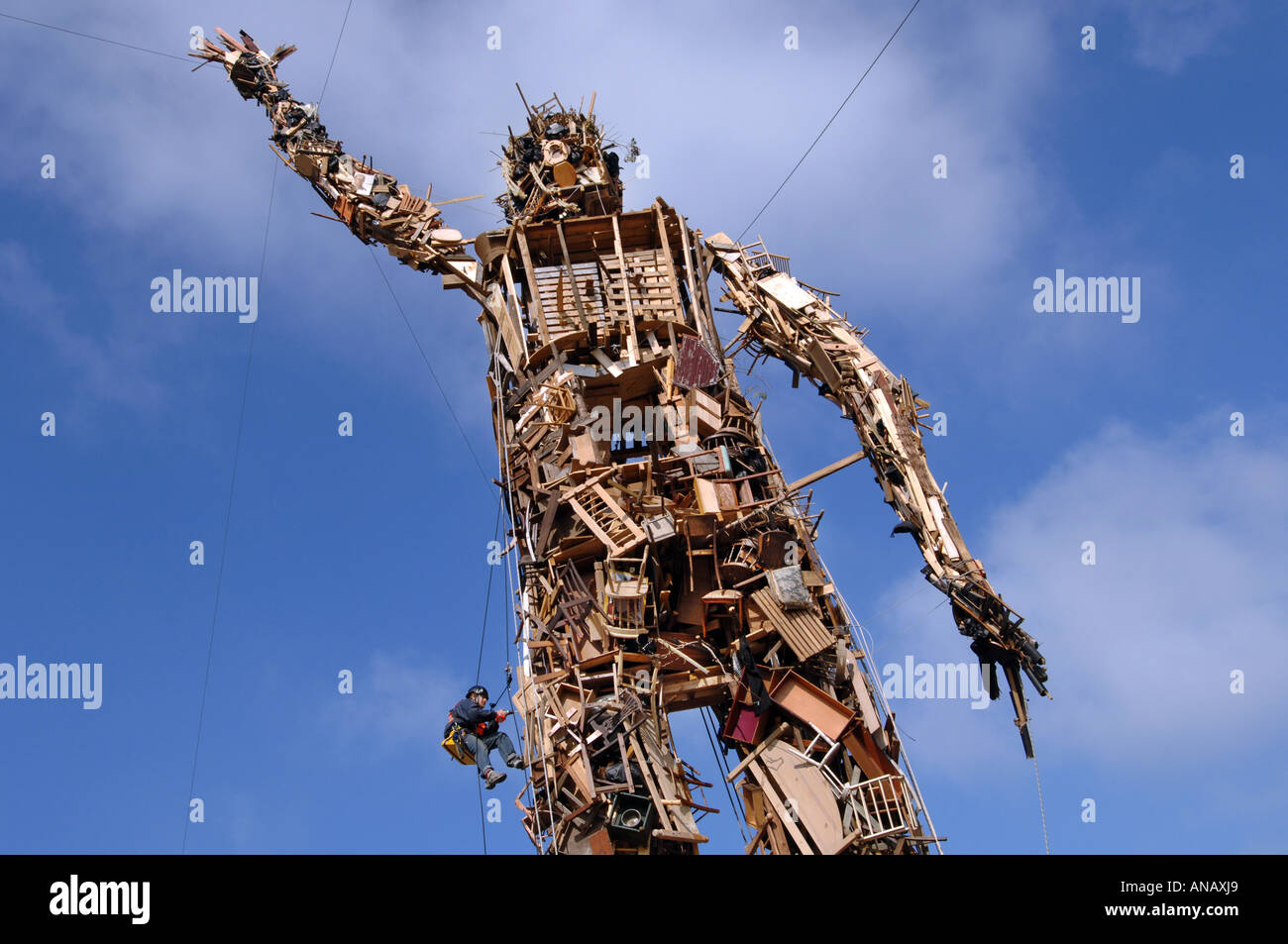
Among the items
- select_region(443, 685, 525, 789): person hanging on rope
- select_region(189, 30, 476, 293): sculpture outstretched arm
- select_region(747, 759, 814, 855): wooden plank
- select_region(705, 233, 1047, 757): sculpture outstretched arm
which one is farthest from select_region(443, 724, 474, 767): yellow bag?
select_region(189, 30, 476, 293): sculpture outstretched arm

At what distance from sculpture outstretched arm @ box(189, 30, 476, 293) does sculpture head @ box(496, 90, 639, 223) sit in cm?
146

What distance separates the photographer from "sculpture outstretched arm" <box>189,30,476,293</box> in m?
25.7

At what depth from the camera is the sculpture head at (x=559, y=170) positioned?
85.1 ft

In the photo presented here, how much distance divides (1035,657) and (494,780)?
7.73 meters

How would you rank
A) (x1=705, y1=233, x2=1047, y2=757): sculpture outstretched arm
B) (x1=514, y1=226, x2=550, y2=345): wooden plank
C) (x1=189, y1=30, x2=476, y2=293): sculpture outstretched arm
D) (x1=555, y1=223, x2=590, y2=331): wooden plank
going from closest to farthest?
(x1=705, y1=233, x2=1047, y2=757): sculpture outstretched arm, (x1=555, y1=223, x2=590, y2=331): wooden plank, (x1=514, y1=226, x2=550, y2=345): wooden plank, (x1=189, y1=30, x2=476, y2=293): sculpture outstretched arm

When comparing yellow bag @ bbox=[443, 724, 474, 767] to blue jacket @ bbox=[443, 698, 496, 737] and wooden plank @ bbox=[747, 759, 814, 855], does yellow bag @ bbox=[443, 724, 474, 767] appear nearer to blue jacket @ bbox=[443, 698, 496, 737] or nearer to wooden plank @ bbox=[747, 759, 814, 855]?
blue jacket @ bbox=[443, 698, 496, 737]

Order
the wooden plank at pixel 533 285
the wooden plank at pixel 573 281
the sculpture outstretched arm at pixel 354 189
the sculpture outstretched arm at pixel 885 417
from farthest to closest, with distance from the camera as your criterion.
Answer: the sculpture outstretched arm at pixel 354 189
the wooden plank at pixel 533 285
the wooden plank at pixel 573 281
the sculpture outstretched arm at pixel 885 417

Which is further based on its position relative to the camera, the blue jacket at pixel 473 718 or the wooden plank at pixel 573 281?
the wooden plank at pixel 573 281

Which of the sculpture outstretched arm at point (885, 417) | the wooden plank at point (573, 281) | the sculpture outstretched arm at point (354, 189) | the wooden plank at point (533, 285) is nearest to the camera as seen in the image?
the sculpture outstretched arm at point (885, 417)

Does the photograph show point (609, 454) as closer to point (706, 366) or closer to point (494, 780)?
point (706, 366)

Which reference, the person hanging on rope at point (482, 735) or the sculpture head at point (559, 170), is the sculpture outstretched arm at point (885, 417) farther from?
the person hanging on rope at point (482, 735)

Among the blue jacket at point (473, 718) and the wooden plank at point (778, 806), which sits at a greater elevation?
the blue jacket at point (473, 718)

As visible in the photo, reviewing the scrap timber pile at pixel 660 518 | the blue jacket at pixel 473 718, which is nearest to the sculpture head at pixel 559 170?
the scrap timber pile at pixel 660 518

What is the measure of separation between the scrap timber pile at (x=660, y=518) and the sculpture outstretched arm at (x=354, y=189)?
0.05 m
